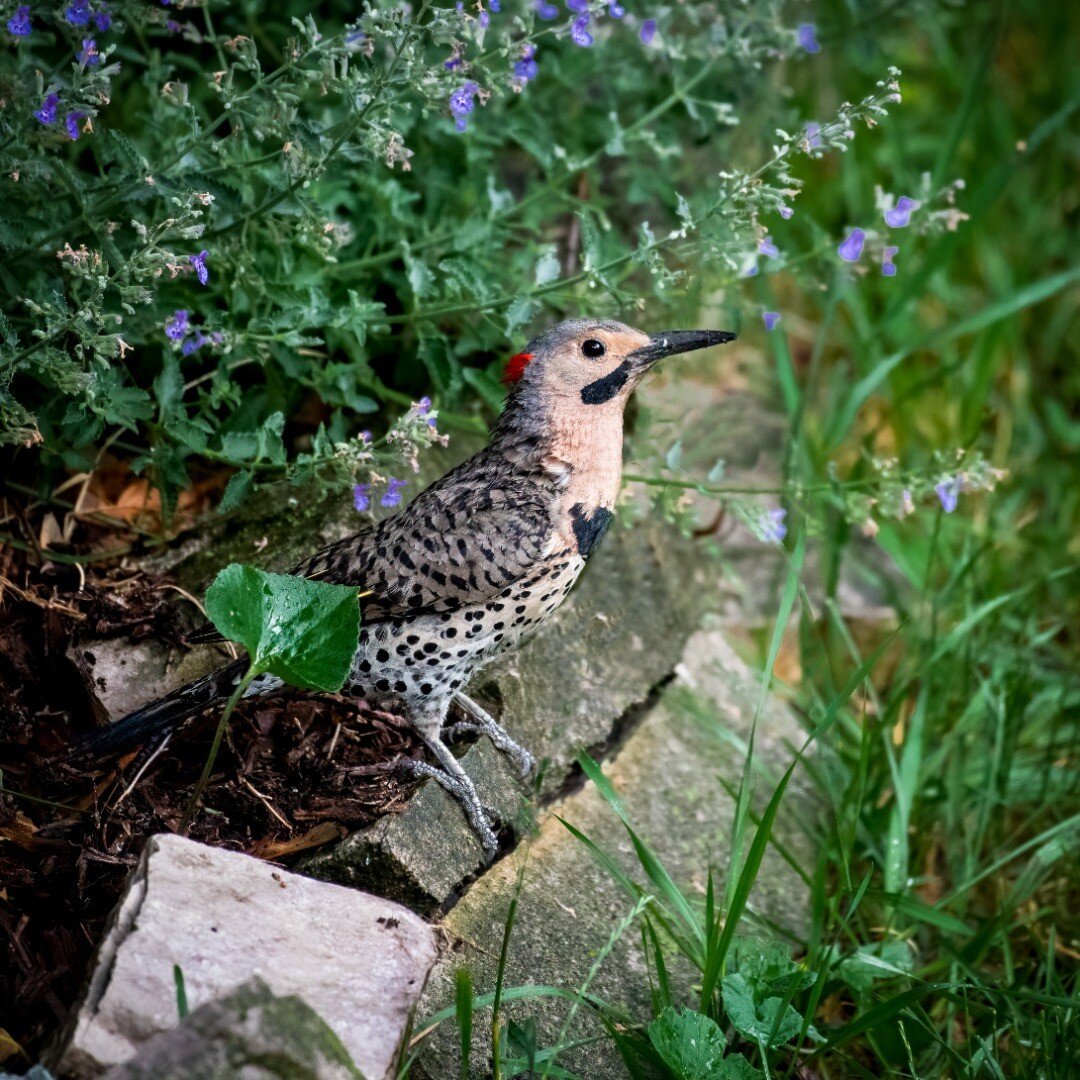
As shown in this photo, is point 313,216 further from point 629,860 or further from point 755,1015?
point 755,1015

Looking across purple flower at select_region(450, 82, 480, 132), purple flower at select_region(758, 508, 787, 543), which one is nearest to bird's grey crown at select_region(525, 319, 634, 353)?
purple flower at select_region(450, 82, 480, 132)

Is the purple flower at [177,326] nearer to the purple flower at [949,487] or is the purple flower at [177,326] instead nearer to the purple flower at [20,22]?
the purple flower at [20,22]

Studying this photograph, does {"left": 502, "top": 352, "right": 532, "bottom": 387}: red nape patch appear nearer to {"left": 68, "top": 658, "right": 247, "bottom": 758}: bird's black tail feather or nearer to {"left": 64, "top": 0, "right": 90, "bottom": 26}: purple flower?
{"left": 68, "top": 658, "right": 247, "bottom": 758}: bird's black tail feather

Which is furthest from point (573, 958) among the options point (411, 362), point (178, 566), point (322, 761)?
point (411, 362)

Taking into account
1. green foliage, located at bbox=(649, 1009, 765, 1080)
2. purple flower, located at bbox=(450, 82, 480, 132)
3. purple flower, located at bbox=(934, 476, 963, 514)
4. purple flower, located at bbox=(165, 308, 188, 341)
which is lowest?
green foliage, located at bbox=(649, 1009, 765, 1080)

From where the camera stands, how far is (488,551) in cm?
347

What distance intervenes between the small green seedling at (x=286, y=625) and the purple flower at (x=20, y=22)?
1420mm

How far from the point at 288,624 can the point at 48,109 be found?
1400mm

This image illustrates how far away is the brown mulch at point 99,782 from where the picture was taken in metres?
3.03

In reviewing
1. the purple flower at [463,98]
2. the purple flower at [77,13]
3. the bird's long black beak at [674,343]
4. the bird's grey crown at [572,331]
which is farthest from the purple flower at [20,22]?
the bird's long black beak at [674,343]

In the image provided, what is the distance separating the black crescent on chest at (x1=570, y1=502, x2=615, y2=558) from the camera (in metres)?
3.61

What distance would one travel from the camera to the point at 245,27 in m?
4.71

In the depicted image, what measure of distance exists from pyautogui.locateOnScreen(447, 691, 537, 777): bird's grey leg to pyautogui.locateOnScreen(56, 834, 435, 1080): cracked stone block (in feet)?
2.81

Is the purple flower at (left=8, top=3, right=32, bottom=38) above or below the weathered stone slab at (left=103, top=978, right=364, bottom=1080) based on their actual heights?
above
